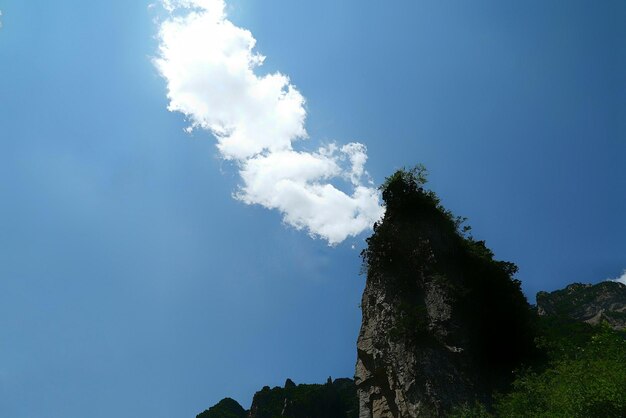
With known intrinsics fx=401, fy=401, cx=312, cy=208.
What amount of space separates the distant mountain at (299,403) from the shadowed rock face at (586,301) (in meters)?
70.4

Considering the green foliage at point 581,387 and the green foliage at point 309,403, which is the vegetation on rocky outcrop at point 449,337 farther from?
the green foliage at point 309,403

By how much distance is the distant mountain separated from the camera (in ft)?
252

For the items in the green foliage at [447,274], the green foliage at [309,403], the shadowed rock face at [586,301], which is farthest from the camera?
the shadowed rock face at [586,301]

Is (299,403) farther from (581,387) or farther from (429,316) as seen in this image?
(581,387)

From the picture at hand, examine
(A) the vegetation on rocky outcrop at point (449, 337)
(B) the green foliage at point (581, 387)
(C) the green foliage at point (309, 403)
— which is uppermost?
(C) the green foliage at point (309, 403)

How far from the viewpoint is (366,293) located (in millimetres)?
37062

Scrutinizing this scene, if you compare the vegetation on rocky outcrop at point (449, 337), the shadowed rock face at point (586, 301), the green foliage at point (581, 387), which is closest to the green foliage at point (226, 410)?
the vegetation on rocky outcrop at point (449, 337)

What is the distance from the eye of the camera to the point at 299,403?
255 ft

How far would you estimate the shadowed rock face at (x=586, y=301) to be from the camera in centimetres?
12044

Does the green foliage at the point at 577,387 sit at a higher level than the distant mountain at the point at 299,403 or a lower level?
lower

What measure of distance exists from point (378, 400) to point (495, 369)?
896 centimetres

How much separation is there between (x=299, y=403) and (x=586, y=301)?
10175 cm

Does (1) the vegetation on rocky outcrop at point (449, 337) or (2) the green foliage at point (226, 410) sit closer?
(1) the vegetation on rocky outcrop at point (449, 337)

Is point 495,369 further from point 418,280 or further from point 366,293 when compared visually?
point 366,293
